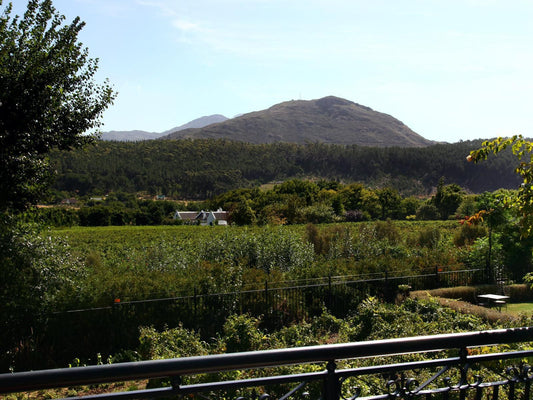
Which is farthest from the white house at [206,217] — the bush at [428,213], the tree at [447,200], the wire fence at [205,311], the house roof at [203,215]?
the wire fence at [205,311]

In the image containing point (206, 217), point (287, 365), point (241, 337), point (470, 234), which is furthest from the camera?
point (206, 217)

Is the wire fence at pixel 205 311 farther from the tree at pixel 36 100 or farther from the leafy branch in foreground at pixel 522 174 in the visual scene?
the leafy branch in foreground at pixel 522 174

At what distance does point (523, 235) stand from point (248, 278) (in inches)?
398

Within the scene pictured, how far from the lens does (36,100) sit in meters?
8.45

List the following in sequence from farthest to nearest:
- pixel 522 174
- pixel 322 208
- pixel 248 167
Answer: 1. pixel 248 167
2. pixel 322 208
3. pixel 522 174

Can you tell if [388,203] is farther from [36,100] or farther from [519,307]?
[36,100]

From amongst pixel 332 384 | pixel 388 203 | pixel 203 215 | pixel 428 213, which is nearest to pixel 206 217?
pixel 203 215

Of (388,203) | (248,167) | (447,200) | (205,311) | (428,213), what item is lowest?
(428,213)

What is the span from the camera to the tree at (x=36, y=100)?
8234mm

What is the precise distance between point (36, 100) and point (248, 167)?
113 metres

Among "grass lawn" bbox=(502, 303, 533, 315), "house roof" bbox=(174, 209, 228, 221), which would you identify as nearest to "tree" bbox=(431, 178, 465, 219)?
"house roof" bbox=(174, 209, 228, 221)

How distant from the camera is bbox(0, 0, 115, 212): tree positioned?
8.23m

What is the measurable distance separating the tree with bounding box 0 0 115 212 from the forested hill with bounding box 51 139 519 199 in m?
85.6

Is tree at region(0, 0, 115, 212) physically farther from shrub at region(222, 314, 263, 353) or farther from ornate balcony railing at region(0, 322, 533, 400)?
ornate balcony railing at region(0, 322, 533, 400)
